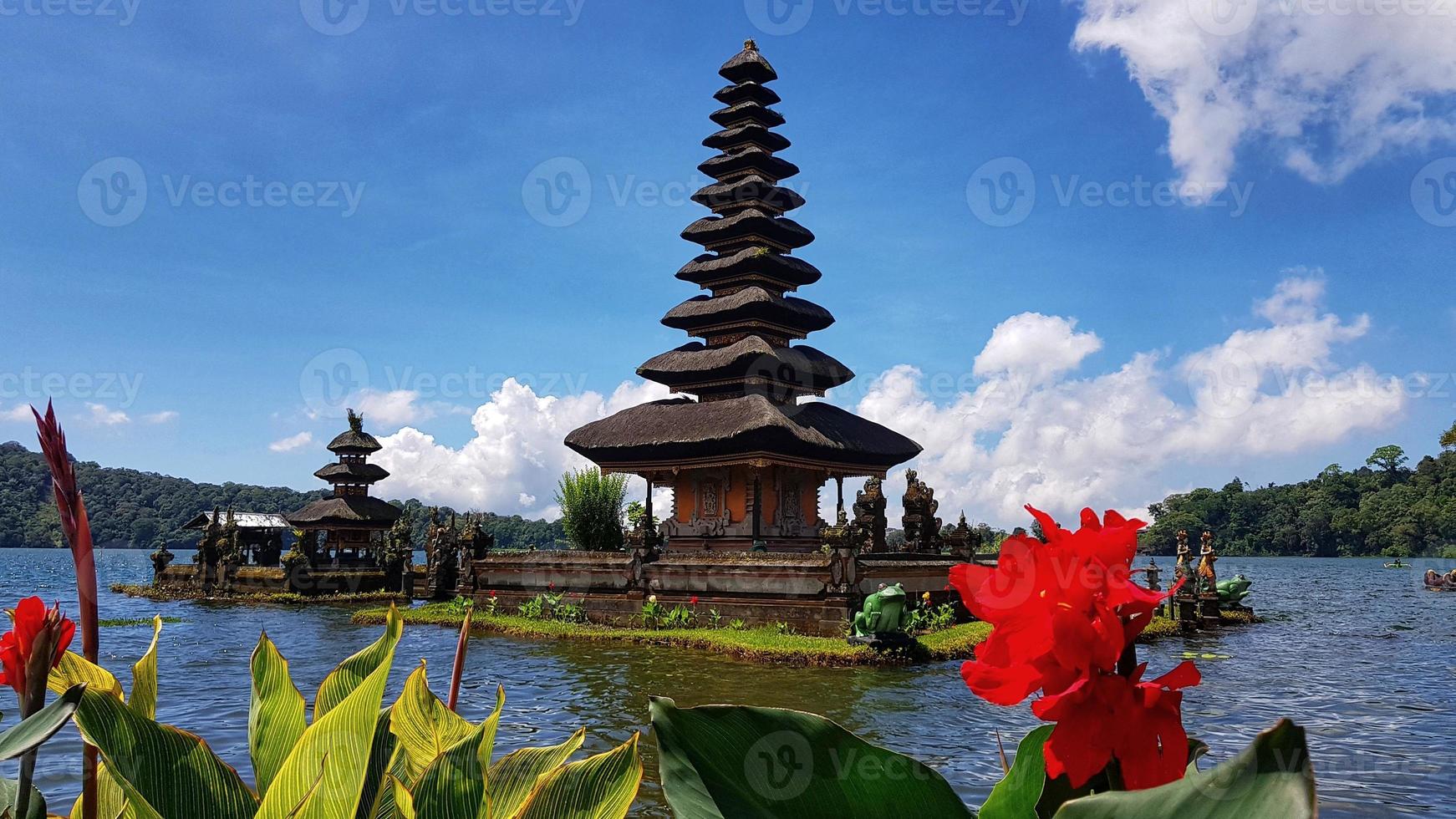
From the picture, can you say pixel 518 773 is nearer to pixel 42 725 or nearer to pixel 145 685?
pixel 145 685

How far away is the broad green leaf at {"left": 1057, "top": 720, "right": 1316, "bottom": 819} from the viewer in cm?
65

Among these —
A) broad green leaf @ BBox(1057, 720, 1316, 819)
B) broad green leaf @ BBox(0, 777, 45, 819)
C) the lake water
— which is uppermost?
broad green leaf @ BBox(1057, 720, 1316, 819)

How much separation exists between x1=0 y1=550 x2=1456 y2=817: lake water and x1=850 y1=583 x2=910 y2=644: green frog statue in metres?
0.74

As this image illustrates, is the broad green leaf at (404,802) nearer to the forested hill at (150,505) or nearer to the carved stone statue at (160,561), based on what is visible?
the carved stone statue at (160,561)

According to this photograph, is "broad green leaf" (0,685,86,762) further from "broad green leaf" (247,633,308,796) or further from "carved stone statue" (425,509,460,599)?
"carved stone statue" (425,509,460,599)

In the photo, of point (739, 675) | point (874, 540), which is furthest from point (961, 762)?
point (874, 540)

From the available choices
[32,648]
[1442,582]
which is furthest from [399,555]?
[1442,582]

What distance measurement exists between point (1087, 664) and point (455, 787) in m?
0.92

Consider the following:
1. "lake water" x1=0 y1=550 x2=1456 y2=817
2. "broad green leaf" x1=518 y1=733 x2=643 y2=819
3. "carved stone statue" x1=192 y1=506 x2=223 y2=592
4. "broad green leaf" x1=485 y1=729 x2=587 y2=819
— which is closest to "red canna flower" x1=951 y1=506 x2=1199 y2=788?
"broad green leaf" x1=518 y1=733 x2=643 y2=819

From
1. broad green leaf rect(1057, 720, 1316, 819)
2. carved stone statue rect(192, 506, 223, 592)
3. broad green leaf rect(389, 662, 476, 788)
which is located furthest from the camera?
carved stone statue rect(192, 506, 223, 592)

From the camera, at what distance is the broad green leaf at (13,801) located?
1253 mm

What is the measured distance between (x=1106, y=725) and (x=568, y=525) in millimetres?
31031

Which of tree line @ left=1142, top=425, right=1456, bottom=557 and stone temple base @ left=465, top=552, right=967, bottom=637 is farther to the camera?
tree line @ left=1142, top=425, right=1456, bottom=557

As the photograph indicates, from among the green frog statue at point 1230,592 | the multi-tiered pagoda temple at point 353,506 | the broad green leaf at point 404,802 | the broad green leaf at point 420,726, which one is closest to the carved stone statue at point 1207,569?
the green frog statue at point 1230,592
